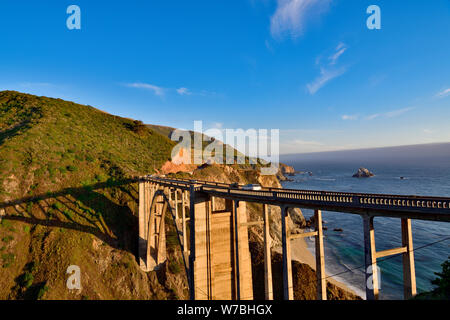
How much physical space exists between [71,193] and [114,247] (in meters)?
10.6

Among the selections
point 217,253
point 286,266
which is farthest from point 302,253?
point 286,266

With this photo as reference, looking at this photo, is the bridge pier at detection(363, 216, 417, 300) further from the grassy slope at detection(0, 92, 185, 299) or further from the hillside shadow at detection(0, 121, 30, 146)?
the hillside shadow at detection(0, 121, 30, 146)

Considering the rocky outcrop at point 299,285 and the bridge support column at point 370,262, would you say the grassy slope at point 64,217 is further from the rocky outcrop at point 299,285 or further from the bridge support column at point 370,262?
the bridge support column at point 370,262

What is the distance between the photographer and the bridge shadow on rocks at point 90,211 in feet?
84.8

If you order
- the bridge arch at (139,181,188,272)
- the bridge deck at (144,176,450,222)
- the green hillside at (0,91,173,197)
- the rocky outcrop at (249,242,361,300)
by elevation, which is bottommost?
the rocky outcrop at (249,242,361,300)

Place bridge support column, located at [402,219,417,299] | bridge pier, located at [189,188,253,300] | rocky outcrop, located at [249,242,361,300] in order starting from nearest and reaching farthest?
bridge support column, located at [402,219,417,299]
bridge pier, located at [189,188,253,300]
rocky outcrop, located at [249,242,361,300]

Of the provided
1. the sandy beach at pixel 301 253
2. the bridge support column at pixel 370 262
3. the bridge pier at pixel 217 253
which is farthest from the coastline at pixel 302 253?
the bridge support column at pixel 370 262

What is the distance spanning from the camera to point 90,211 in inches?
1164

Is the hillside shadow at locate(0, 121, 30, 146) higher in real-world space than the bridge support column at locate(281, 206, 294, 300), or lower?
higher

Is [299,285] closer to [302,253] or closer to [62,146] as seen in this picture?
[302,253]

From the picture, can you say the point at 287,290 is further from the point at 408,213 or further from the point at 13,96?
the point at 13,96

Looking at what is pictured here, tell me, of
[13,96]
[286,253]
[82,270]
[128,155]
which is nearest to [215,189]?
[286,253]

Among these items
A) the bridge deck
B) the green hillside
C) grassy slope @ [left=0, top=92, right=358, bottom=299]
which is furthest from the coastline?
the green hillside

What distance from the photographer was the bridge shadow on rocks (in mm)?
25844
